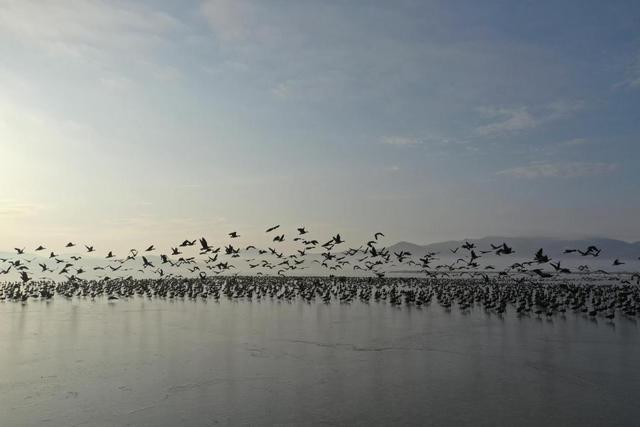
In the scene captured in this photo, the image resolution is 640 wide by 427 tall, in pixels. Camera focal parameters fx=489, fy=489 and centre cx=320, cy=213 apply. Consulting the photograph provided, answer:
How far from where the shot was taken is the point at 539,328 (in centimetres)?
3478

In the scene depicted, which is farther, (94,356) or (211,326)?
(211,326)

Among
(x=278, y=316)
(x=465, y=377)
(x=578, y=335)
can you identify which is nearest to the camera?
(x=465, y=377)

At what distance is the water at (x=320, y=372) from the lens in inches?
640

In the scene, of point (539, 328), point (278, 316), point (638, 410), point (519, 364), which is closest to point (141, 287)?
point (278, 316)

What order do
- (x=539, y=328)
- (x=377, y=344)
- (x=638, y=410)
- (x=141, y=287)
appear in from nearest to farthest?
(x=638, y=410) → (x=377, y=344) → (x=539, y=328) → (x=141, y=287)

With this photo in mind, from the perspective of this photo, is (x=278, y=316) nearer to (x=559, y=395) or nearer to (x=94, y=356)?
(x=94, y=356)

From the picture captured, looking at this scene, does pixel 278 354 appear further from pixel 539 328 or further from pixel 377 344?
pixel 539 328

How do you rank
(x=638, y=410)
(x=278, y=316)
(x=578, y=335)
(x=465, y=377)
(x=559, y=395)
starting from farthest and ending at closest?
(x=278, y=316) → (x=578, y=335) → (x=465, y=377) → (x=559, y=395) → (x=638, y=410)

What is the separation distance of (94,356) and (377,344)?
15.3m

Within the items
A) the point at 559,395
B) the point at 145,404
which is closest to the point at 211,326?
the point at 145,404

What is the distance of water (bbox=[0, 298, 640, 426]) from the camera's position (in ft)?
53.4

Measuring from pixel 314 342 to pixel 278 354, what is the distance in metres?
3.88

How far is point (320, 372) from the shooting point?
21547 mm

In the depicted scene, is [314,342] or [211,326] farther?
[211,326]
